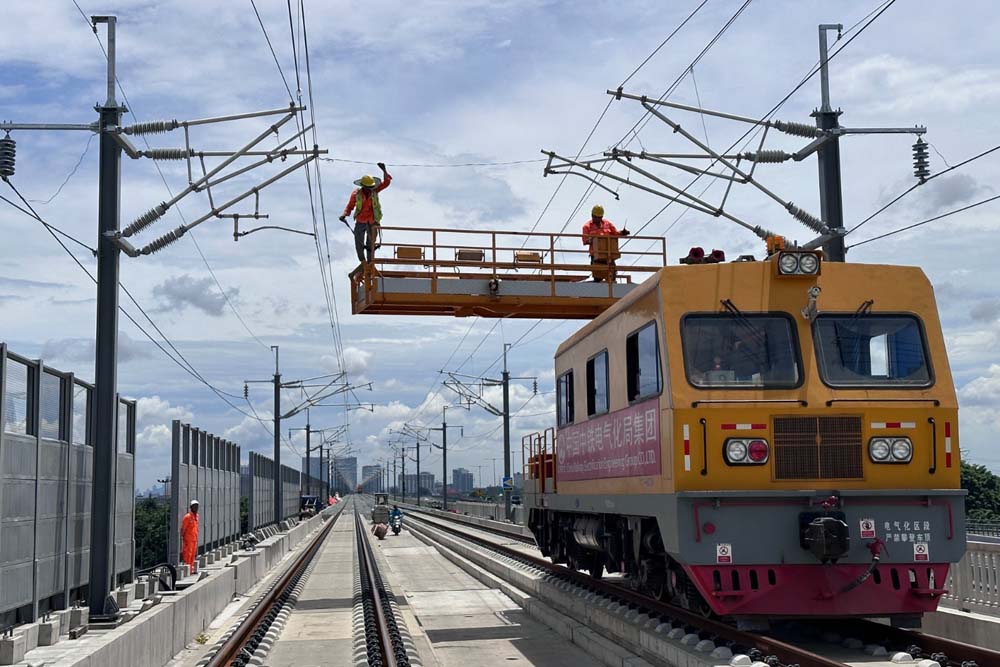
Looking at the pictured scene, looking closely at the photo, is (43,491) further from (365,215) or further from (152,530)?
(152,530)

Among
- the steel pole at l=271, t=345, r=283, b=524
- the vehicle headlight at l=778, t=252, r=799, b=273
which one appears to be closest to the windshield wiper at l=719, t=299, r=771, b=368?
the vehicle headlight at l=778, t=252, r=799, b=273

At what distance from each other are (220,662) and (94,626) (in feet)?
5.53

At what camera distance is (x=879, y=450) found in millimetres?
10789

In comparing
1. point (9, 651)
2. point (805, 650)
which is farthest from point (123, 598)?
point (805, 650)

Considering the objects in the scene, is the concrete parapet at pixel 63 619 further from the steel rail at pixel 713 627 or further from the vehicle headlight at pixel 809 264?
the vehicle headlight at pixel 809 264

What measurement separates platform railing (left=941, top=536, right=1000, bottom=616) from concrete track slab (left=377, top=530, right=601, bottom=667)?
4.03m

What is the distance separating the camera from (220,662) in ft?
38.4

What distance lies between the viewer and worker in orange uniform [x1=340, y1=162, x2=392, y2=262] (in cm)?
1925

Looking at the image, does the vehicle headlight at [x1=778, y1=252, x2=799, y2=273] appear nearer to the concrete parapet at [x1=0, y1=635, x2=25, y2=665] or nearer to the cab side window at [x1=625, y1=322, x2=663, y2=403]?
the cab side window at [x1=625, y1=322, x2=663, y2=403]

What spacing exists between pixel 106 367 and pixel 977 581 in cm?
997

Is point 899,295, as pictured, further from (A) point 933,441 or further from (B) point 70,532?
(B) point 70,532

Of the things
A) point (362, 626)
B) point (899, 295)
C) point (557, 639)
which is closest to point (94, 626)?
point (362, 626)

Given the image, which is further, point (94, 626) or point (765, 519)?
point (94, 626)

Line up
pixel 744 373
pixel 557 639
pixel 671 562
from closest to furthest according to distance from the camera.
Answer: pixel 744 373 → pixel 671 562 → pixel 557 639
